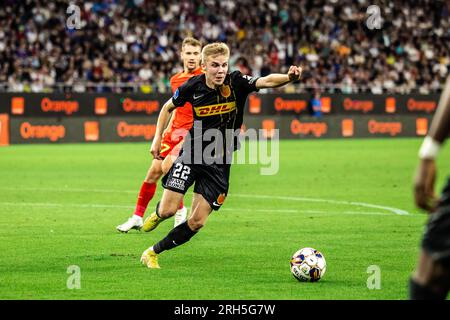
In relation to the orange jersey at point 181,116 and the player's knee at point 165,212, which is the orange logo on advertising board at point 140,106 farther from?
the player's knee at point 165,212

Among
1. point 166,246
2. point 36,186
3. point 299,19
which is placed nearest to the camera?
point 166,246

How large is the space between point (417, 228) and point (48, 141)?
65.4 feet

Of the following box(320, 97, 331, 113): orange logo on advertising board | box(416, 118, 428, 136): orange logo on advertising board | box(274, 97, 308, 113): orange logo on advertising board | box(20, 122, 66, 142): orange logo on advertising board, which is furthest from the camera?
box(416, 118, 428, 136): orange logo on advertising board

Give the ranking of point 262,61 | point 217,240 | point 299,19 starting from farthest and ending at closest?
point 299,19 → point 262,61 → point 217,240

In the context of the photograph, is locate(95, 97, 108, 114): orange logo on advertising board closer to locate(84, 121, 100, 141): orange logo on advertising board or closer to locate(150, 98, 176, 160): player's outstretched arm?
→ locate(84, 121, 100, 141): orange logo on advertising board

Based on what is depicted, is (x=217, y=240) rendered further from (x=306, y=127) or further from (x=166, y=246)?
(x=306, y=127)

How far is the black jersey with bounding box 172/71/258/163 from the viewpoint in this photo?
973 cm

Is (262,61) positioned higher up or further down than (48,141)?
higher up

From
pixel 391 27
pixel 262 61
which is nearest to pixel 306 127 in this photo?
pixel 262 61

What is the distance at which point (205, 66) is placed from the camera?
376 inches

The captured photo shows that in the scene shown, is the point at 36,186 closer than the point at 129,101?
Yes

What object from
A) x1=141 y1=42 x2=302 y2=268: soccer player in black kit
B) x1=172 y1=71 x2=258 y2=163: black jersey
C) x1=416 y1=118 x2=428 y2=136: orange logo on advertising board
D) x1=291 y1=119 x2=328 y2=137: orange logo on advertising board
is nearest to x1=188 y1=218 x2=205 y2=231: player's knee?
x1=141 y1=42 x2=302 y2=268: soccer player in black kit

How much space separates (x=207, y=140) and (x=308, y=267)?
1728mm

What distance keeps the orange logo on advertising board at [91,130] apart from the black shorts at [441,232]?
90.0 ft
